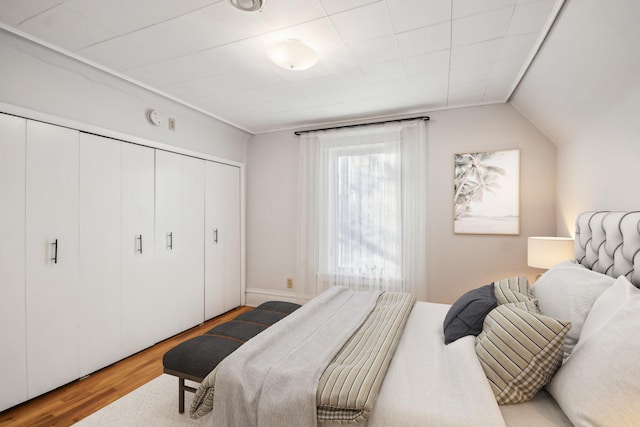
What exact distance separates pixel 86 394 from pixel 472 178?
3951mm

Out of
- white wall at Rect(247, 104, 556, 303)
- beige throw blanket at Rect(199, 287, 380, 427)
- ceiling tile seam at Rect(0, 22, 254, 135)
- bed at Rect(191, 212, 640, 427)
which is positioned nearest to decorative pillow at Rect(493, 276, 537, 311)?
bed at Rect(191, 212, 640, 427)

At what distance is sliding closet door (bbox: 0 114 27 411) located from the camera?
2.00 m

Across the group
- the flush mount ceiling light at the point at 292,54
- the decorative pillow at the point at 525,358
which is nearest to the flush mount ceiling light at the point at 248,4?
the flush mount ceiling light at the point at 292,54

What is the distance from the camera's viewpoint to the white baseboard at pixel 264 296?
A: 4129 millimetres

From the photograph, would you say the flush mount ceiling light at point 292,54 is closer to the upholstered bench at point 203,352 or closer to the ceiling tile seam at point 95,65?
the ceiling tile seam at point 95,65

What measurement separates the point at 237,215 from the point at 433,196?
2.60 metres

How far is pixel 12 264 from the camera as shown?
2.05 m

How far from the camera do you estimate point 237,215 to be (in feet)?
13.8

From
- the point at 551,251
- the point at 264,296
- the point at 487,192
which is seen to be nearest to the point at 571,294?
the point at 551,251

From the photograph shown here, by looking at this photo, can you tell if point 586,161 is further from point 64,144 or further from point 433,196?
point 64,144

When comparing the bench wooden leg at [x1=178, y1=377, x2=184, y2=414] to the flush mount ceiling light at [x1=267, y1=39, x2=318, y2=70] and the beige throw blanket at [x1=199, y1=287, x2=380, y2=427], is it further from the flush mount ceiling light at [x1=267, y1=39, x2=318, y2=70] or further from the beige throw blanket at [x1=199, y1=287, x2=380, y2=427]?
the flush mount ceiling light at [x1=267, y1=39, x2=318, y2=70]

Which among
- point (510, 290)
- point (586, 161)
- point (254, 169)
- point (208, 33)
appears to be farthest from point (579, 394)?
point (254, 169)

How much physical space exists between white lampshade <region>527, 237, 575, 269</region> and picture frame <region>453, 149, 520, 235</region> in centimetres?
63

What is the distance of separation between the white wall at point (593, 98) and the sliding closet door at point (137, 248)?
343 centimetres
